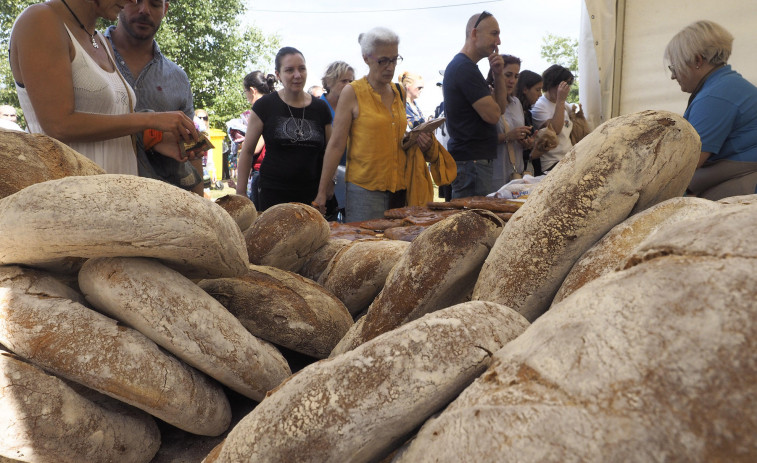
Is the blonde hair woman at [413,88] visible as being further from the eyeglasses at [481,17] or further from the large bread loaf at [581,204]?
the large bread loaf at [581,204]

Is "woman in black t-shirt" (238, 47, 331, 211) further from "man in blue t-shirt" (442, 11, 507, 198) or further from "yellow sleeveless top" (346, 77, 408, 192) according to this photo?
"man in blue t-shirt" (442, 11, 507, 198)

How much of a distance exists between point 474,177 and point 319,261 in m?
3.03

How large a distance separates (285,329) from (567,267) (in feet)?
2.11

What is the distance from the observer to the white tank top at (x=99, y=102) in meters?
1.99

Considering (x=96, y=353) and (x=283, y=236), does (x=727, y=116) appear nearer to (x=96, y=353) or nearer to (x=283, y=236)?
(x=283, y=236)

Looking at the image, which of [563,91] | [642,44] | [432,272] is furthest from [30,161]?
[642,44]

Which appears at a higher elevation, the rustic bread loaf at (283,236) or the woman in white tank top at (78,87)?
the woman in white tank top at (78,87)

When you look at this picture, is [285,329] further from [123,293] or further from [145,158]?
[145,158]

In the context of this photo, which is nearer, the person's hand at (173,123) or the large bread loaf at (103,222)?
the large bread loaf at (103,222)

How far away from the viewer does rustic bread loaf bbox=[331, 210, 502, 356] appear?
1.16 metres

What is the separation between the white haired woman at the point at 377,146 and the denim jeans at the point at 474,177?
1.22ft

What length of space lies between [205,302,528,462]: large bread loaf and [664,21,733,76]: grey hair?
3430 millimetres

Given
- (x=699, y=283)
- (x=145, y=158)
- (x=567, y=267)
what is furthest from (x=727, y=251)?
(x=145, y=158)

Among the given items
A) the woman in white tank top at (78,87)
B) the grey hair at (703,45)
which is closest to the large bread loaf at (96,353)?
the woman in white tank top at (78,87)
